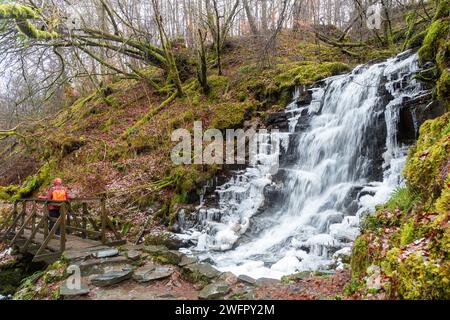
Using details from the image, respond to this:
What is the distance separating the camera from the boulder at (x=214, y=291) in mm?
5004

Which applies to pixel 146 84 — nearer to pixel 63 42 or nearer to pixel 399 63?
pixel 63 42

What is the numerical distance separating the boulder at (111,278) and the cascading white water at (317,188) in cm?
229

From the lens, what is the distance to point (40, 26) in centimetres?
1258

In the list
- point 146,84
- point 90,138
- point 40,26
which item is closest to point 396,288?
point 40,26

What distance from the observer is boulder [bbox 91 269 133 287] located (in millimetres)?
5422

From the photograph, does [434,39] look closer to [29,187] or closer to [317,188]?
[317,188]

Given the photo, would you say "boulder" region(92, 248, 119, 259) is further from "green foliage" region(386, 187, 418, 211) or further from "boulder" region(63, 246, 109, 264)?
"green foliage" region(386, 187, 418, 211)

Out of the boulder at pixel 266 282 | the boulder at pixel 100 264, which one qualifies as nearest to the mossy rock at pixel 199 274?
the boulder at pixel 266 282

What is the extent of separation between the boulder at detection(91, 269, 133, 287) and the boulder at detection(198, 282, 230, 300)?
4.50 ft

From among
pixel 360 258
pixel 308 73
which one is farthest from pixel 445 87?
pixel 308 73

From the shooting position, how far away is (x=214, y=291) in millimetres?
5129

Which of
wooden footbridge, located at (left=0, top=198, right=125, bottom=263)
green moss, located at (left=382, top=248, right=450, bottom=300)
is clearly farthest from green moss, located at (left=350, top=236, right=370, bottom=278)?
wooden footbridge, located at (left=0, top=198, right=125, bottom=263)

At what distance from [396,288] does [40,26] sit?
46.3 ft

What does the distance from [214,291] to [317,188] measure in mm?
5143
